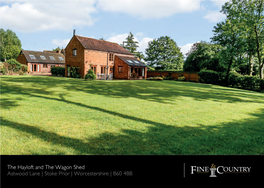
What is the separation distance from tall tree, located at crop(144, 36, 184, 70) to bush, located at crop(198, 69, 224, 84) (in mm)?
20168

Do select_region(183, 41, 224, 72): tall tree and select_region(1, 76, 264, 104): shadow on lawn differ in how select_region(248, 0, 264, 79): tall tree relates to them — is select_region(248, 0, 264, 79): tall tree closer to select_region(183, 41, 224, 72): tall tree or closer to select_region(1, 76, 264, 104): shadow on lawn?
select_region(183, 41, 224, 72): tall tree

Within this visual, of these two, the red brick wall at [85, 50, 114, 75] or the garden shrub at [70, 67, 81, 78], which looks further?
the garden shrub at [70, 67, 81, 78]

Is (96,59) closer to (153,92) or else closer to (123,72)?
(123,72)

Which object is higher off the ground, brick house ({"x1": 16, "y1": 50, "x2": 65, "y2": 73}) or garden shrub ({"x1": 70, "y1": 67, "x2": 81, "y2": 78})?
brick house ({"x1": 16, "y1": 50, "x2": 65, "y2": 73})

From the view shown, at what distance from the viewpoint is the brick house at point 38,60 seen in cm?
5125

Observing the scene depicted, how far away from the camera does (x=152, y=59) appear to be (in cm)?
5706

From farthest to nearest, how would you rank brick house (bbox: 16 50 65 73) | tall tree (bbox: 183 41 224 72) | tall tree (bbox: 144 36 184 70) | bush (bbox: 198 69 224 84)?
1. tall tree (bbox: 144 36 184 70)
2. brick house (bbox: 16 50 65 73)
3. tall tree (bbox: 183 41 224 72)
4. bush (bbox: 198 69 224 84)

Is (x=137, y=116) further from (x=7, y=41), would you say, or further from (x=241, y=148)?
(x=7, y=41)

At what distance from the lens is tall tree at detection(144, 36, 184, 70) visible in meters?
55.8

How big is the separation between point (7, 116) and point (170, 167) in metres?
7.41

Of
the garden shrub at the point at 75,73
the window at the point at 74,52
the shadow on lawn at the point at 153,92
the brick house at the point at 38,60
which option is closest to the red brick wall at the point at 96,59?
the garden shrub at the point at 75,73

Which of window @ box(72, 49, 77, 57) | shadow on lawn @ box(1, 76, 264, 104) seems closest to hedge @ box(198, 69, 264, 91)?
shadow on lawn @ box(1, 76, 264, 104)

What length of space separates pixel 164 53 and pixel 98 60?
26.4m

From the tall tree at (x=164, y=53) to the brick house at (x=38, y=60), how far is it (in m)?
28.5
